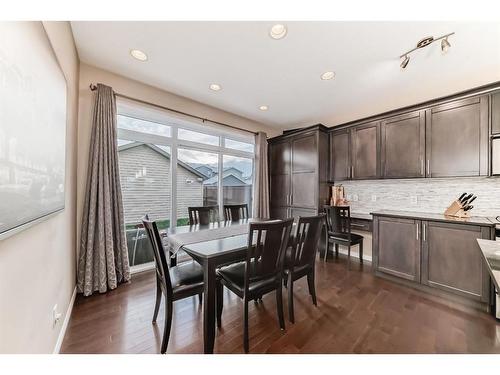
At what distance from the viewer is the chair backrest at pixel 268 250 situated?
1458 millimetres

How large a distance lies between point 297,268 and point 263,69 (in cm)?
235

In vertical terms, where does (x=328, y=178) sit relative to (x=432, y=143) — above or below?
below

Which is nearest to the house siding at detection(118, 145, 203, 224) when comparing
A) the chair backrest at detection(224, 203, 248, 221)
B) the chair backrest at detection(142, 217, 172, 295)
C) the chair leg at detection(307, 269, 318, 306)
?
the chair backrest at detection(224, 203, 248, 221)

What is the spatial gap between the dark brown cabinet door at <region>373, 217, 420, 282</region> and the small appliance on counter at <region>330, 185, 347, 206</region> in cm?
89

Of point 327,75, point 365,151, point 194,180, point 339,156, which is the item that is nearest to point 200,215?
point 194,180

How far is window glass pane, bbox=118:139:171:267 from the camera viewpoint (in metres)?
2.73

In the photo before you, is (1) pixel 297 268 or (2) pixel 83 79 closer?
(1) pixel 297 268

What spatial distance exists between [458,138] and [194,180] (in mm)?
3850

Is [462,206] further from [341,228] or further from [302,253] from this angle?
[302,253]

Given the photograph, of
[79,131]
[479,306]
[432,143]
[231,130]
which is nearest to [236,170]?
[231,130]

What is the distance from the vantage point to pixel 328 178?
12.2ft

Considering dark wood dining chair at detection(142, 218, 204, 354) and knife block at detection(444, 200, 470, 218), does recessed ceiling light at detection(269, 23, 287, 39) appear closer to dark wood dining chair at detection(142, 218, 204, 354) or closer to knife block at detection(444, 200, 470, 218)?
dark wood dining chair at detection(142, 218, 204, 354)

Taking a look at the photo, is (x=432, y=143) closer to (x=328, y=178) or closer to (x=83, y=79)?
(x=328, y=178)
